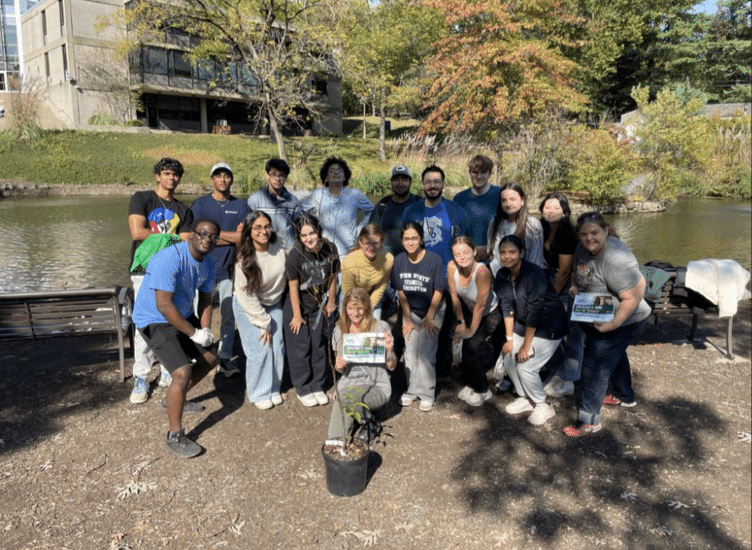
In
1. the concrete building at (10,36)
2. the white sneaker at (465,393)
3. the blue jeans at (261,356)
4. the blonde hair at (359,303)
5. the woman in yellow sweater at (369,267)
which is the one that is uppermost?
the concrete building at (10,36)

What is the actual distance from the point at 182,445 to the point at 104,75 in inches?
1398

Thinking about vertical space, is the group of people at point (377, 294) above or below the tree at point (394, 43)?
below

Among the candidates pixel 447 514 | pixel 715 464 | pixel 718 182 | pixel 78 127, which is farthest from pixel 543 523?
pixel 78 127

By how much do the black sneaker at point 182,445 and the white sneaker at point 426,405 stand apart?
1.79 meters

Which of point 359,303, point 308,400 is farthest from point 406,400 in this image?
point 359,303

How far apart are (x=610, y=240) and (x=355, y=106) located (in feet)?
152

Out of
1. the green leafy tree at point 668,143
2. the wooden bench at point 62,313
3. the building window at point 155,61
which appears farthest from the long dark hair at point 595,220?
the building window at point 155,61

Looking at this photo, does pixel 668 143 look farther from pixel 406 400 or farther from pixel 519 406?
pixel 406 400

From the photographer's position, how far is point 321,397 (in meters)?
4.64

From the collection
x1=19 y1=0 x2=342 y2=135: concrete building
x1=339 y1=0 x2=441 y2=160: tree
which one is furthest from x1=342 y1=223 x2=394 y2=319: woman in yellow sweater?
x1=19 y1=0 x2=342 y2=135: concrete building

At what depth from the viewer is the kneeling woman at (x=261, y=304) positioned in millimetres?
4254

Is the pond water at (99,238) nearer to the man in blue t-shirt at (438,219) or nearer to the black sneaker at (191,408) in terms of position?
the black sneaker at (191,408)

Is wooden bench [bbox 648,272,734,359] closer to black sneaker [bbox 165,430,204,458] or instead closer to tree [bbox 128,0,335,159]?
black sneaker [bbox 165,430,204,458]

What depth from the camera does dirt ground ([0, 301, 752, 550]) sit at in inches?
121
